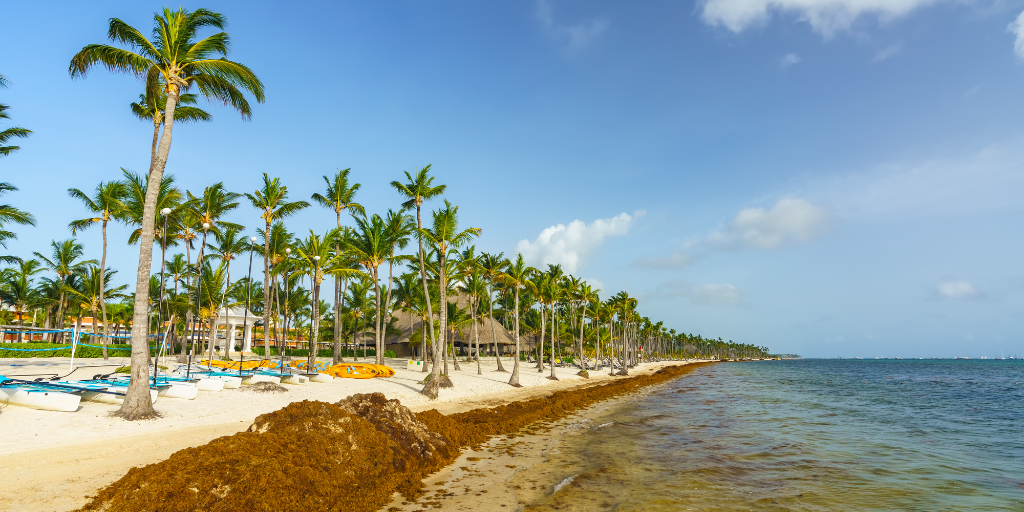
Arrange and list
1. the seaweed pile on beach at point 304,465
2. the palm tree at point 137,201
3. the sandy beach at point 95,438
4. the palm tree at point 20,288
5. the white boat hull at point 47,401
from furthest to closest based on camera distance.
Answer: the palm tree at point 20,288 < the palm tree at point 137,201 < the white boat hull at point 47,401 < the sandy beach at point 95,438 < the seaweed pile on beach at point 304,465

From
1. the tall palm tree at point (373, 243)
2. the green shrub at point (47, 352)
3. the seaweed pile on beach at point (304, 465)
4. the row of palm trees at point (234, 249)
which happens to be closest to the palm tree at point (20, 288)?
the row of palm trees at point (234, 249)

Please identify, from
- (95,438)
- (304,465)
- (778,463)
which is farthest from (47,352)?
(778,463)

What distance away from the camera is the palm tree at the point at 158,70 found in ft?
43.4

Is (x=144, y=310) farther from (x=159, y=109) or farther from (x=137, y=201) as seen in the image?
(x=137, y=201)

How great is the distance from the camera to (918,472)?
40.3 feet

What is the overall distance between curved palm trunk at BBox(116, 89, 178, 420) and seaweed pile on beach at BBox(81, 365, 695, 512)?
5.83 metres

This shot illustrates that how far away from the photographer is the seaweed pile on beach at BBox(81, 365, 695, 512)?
258 inches

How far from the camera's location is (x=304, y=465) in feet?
26.3

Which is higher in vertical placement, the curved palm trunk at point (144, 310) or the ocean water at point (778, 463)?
the curved palm trunk at point (144, 310)

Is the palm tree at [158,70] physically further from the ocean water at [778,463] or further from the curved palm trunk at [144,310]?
the ocean water at [778,463]

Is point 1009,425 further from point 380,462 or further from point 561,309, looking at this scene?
point 561,309

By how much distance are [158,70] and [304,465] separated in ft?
41.6

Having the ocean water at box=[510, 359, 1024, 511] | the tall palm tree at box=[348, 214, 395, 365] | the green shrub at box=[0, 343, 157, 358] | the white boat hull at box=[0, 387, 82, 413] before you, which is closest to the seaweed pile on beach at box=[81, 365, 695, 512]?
the ocean water at box=[510, 359, 1024, 511]

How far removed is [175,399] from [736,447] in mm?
18473
